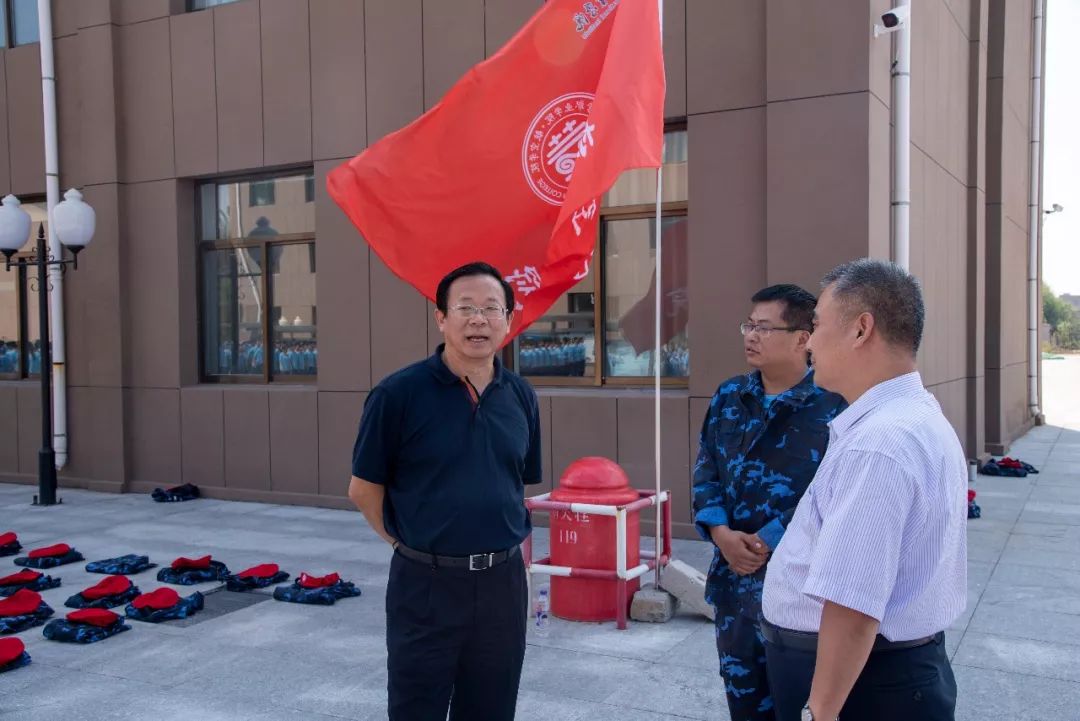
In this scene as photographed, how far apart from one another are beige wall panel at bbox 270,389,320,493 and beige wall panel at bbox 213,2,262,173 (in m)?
2.75

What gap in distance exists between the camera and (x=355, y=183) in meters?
5.90

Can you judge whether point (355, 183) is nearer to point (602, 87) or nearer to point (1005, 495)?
point (602, 87)

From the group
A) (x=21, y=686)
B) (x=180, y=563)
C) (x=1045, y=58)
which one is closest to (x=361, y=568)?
(x=180, y=563)

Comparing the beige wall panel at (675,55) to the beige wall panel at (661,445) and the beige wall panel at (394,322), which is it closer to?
the beige wall panel at (661,445)

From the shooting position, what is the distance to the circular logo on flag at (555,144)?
5918 mm

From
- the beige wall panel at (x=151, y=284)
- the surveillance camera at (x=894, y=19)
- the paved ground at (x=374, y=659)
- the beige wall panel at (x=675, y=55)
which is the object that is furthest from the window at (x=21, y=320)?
the surveillance camera at (x=894, y=19)

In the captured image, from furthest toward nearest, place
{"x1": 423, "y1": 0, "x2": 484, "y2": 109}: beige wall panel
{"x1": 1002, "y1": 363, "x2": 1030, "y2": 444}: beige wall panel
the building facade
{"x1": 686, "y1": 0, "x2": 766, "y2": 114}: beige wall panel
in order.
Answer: {"x1": 1002, "y1": 363, "x2": 1030, "y2": 444}: beige wall panel
{"x1": 423, "y1": 0, "x2": 484, "y2": 109}: beige wall panel
{"x1": 686, "y1": 0, "x2": 766, "y2": 114}: beige wall panel
the building facade

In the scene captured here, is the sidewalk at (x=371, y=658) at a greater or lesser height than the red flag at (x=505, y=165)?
lesser

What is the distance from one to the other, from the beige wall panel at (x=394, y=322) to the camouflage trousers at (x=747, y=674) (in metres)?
6.85

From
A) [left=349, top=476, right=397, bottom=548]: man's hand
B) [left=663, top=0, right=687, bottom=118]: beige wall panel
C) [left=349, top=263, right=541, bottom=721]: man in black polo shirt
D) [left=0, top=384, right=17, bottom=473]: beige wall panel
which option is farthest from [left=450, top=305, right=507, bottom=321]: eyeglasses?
[left=0, top=384, right=17, bottom=473]: beige wall panel

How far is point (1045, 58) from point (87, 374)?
18238 millimetres

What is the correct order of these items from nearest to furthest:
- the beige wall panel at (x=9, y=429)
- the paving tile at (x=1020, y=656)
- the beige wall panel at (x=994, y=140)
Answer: the paving tile at (x=1020, y=656) < the beige wall panel at (x=9, y=429) < the beige wall panel at (x=994, y=140)

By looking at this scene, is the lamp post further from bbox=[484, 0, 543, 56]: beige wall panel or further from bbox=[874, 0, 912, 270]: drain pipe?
bbox=[874, 0, 912, 270]: drain pipe

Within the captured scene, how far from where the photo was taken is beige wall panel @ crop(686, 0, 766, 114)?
8.22 meters
